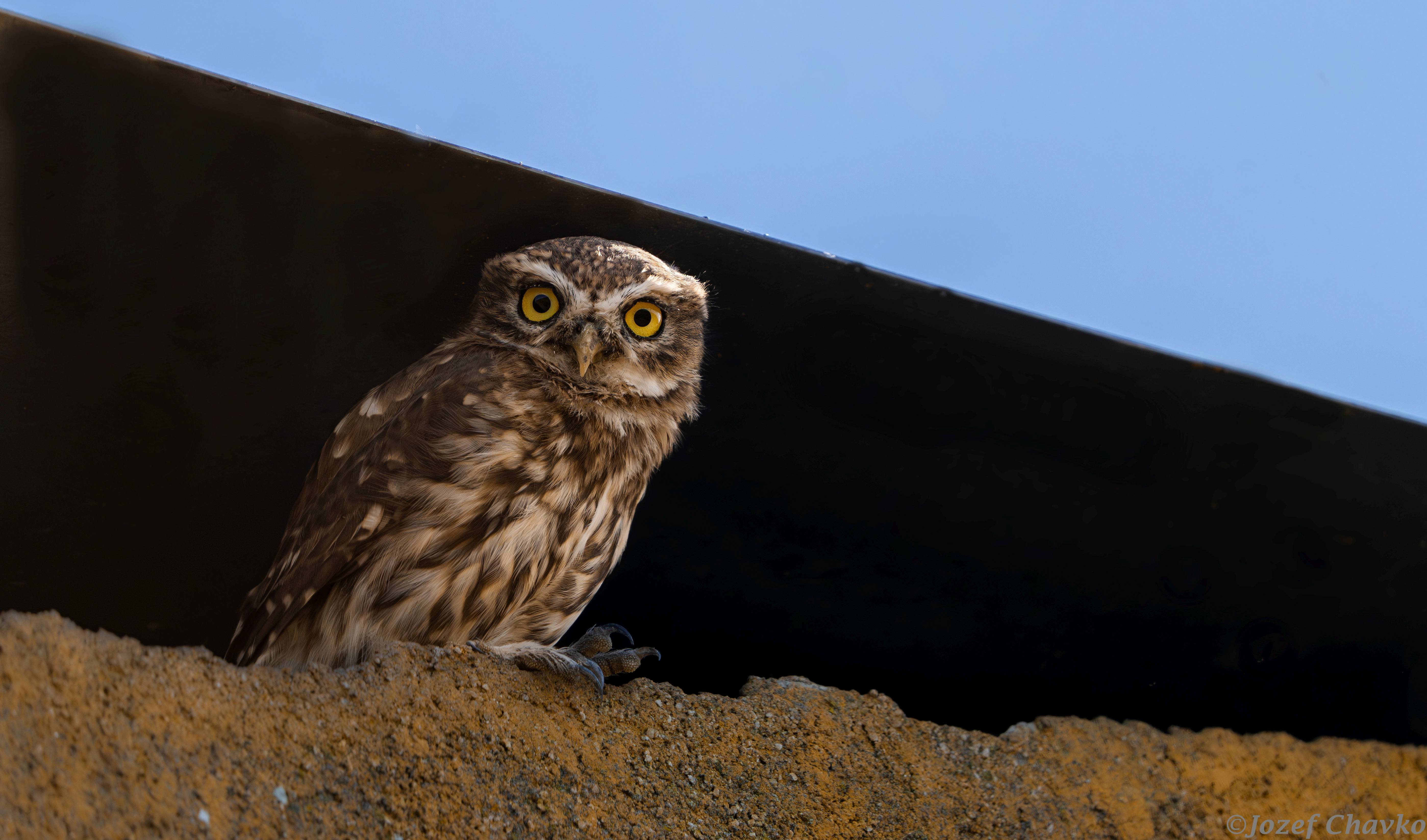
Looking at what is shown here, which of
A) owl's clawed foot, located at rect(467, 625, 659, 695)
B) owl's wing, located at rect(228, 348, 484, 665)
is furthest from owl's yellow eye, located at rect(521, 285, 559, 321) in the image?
owl's clawed foot, located at rect(467, 625, 659, 695)

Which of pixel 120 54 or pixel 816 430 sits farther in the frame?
pixel 816 430

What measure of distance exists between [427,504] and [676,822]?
0.75 m

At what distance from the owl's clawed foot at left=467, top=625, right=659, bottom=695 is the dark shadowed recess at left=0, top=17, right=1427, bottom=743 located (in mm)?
161

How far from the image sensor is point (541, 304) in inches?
63.7

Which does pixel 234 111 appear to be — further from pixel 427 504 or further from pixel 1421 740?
pixel 1421 740

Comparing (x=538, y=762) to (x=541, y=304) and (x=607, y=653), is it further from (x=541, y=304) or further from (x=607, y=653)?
(x=541, y=304)

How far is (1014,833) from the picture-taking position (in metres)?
1.80

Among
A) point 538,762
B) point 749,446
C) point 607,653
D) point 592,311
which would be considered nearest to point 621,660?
point 607,653

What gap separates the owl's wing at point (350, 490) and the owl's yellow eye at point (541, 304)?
0.45 ft

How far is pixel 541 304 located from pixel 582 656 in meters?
0.71

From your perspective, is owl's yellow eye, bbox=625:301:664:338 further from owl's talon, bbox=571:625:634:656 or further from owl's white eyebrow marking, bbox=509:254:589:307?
owl's talon, bbox=571:625:634:656

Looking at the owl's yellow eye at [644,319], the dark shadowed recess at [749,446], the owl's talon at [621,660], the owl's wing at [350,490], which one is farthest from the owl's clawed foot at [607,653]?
the owl's yellow eye at [644,319]

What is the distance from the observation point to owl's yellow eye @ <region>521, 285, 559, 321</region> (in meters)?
1.61

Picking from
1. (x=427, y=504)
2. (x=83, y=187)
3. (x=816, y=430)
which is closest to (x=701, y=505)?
(x=816, y=430)
